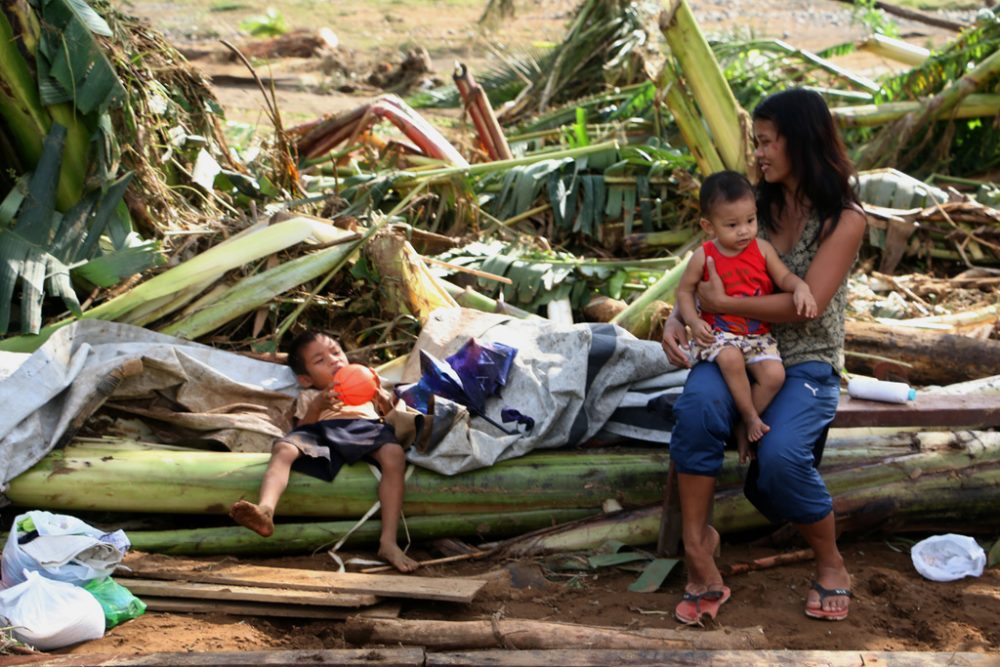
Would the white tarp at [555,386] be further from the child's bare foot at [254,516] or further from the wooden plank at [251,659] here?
the wooden plank at [251,659]

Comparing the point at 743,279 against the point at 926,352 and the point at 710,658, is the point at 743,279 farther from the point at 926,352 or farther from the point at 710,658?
the point at 926,352

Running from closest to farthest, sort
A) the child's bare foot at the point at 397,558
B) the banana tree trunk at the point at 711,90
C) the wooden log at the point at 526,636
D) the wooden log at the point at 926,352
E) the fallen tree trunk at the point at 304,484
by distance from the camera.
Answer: the wooden log at the point at 526,636
the child's bare foot at the point at 397,558
the fallen tree trunk at the point at 304,484
the wooden log at the point at 926,352
the banana tree trunk at the point at 711,90

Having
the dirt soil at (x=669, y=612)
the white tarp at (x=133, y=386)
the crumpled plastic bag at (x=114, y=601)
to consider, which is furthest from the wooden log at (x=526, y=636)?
the white tarp at (x=133, y=386)

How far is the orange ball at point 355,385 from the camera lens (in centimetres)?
420

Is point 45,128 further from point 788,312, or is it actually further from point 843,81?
point 843,81

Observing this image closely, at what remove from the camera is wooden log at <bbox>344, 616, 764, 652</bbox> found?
124 inches

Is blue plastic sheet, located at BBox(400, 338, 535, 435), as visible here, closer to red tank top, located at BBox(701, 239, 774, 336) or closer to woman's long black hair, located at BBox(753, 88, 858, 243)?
red tank top, located at BBox(701, 239, 774, 336)

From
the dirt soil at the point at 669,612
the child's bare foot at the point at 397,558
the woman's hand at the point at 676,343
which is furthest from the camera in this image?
the child's bare foot at the point at 397,558

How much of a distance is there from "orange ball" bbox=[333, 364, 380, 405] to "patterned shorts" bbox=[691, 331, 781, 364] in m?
1.30

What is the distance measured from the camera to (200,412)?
4328 millimetres

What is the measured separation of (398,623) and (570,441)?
116 cm

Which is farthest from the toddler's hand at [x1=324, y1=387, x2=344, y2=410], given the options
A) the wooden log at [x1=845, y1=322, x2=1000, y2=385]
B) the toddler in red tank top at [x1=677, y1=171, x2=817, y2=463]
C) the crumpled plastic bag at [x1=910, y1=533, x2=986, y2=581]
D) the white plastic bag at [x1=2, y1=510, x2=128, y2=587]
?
the wooden log at [x1=845, y1=322, x2=1000, y2=385]

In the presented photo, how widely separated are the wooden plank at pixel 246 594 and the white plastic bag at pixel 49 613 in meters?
0.25

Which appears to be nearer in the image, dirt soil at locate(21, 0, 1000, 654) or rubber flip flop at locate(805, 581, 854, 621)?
dirt soil at locate(21, 0, 1000, 654)
